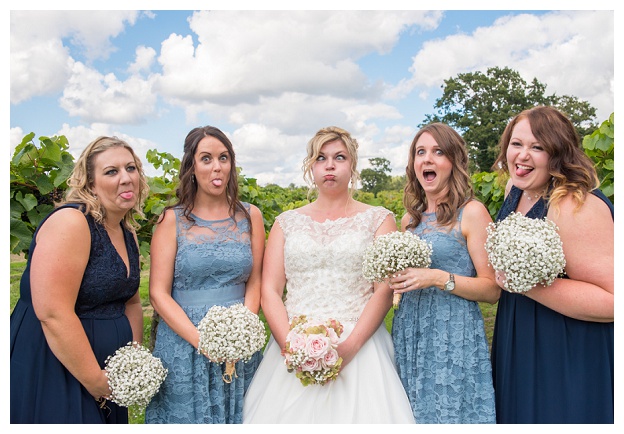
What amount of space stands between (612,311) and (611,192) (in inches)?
126

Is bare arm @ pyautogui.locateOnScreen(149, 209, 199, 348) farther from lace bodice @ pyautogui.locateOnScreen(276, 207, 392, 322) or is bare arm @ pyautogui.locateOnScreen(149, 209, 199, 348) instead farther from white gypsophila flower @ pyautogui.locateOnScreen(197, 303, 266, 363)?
lace bodice @ pyautogui.locateOnScreen(276, 207, 392, 322)

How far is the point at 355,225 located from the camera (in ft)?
14.8

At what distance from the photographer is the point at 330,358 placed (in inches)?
148

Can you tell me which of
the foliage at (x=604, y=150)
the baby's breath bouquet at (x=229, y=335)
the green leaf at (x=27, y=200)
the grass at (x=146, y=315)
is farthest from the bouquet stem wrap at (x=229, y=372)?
the foliage at (x=604, y=150)

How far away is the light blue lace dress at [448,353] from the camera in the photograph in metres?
3.99

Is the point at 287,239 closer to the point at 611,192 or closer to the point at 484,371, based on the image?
the point at 484,371

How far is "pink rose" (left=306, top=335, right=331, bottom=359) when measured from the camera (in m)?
3.70

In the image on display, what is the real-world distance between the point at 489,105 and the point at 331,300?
53.6 m

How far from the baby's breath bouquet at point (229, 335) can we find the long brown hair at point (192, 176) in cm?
91

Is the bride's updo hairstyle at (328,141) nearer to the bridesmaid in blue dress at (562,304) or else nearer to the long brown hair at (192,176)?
the long brown hair at (192,176)

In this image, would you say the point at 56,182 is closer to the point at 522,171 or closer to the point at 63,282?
the point at 63,282

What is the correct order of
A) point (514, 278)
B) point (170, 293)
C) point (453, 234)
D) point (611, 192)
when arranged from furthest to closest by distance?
point (611, 192)
point (170, 293)
point (453, 234)
point (514, 278)

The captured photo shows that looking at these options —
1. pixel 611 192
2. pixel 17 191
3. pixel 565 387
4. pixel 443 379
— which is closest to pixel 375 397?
pixel 443 379

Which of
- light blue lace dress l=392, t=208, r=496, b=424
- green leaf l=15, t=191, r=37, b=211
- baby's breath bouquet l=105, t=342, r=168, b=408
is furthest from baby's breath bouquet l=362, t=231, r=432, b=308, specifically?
green leaf l=15, t=191, r=37, b=211
